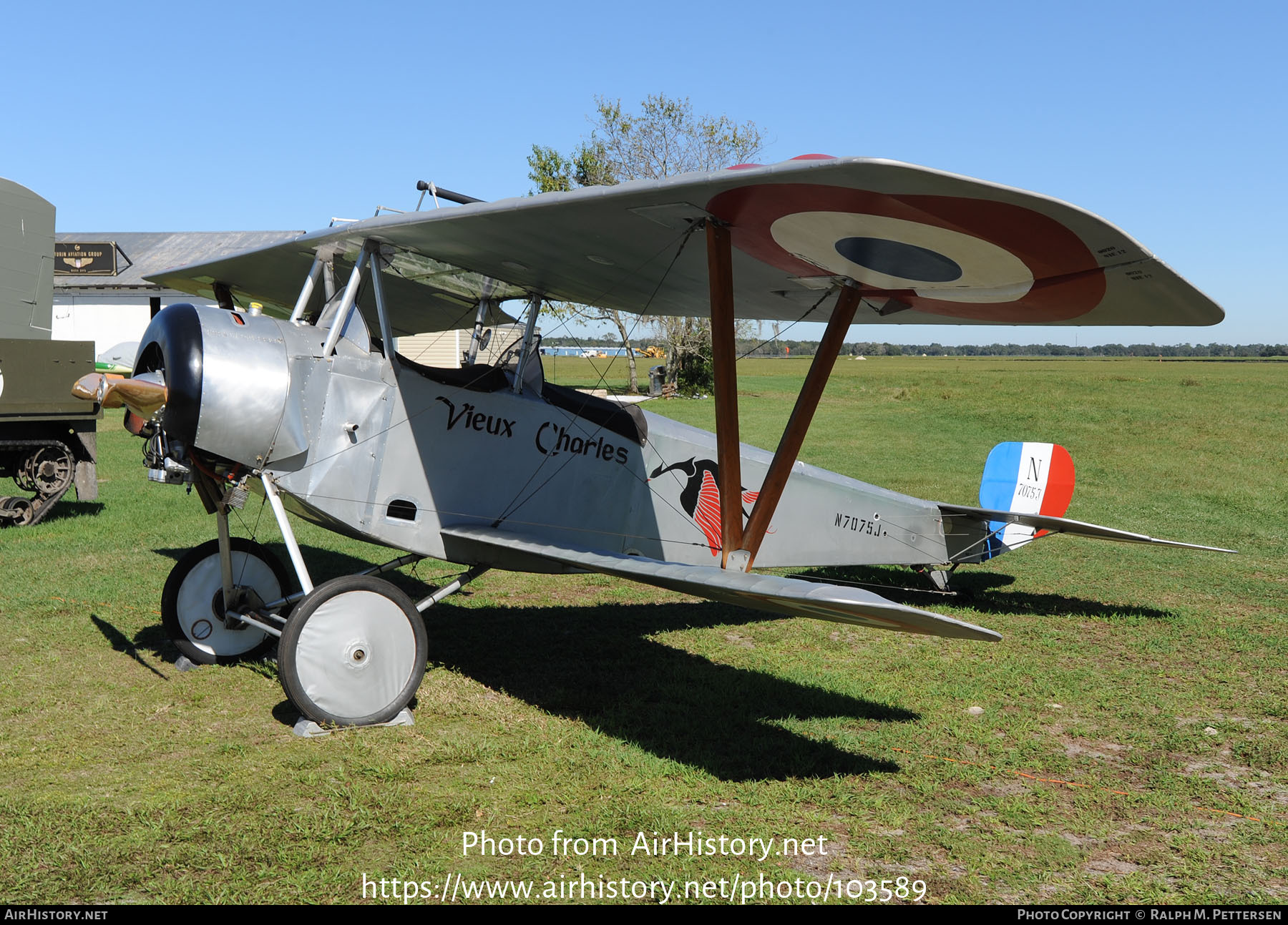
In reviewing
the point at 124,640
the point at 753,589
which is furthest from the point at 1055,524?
the point at 124,640

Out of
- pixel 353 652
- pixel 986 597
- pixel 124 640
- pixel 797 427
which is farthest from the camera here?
pixel 986 597

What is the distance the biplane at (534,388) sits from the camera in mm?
4262

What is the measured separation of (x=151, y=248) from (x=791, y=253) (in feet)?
155

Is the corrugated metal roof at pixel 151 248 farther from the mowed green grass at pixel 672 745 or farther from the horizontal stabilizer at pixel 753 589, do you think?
the horizontal stabilizer at pixel 753 589

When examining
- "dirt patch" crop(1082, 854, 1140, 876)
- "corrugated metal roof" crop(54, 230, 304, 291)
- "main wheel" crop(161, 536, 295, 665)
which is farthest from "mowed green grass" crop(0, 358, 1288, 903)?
"corrugated metal roof" crop(54, 230, 304, 291)

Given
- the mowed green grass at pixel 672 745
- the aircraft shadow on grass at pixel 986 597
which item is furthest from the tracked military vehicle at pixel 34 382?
the aircraft shadow on grass at pixel 986 597

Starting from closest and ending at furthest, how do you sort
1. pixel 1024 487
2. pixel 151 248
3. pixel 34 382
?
pixel 1024 487 → pixel 34 382 → pixel 151 248

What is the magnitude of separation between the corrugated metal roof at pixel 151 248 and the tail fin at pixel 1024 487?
3707 cm

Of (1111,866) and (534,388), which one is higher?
(534,388)

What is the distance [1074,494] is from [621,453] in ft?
40.4

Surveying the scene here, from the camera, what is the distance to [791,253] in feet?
17.8

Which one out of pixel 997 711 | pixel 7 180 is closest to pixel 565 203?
pixel 997 711

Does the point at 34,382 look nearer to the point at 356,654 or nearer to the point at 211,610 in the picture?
the point at 211,610

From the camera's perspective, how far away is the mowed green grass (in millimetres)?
3824
